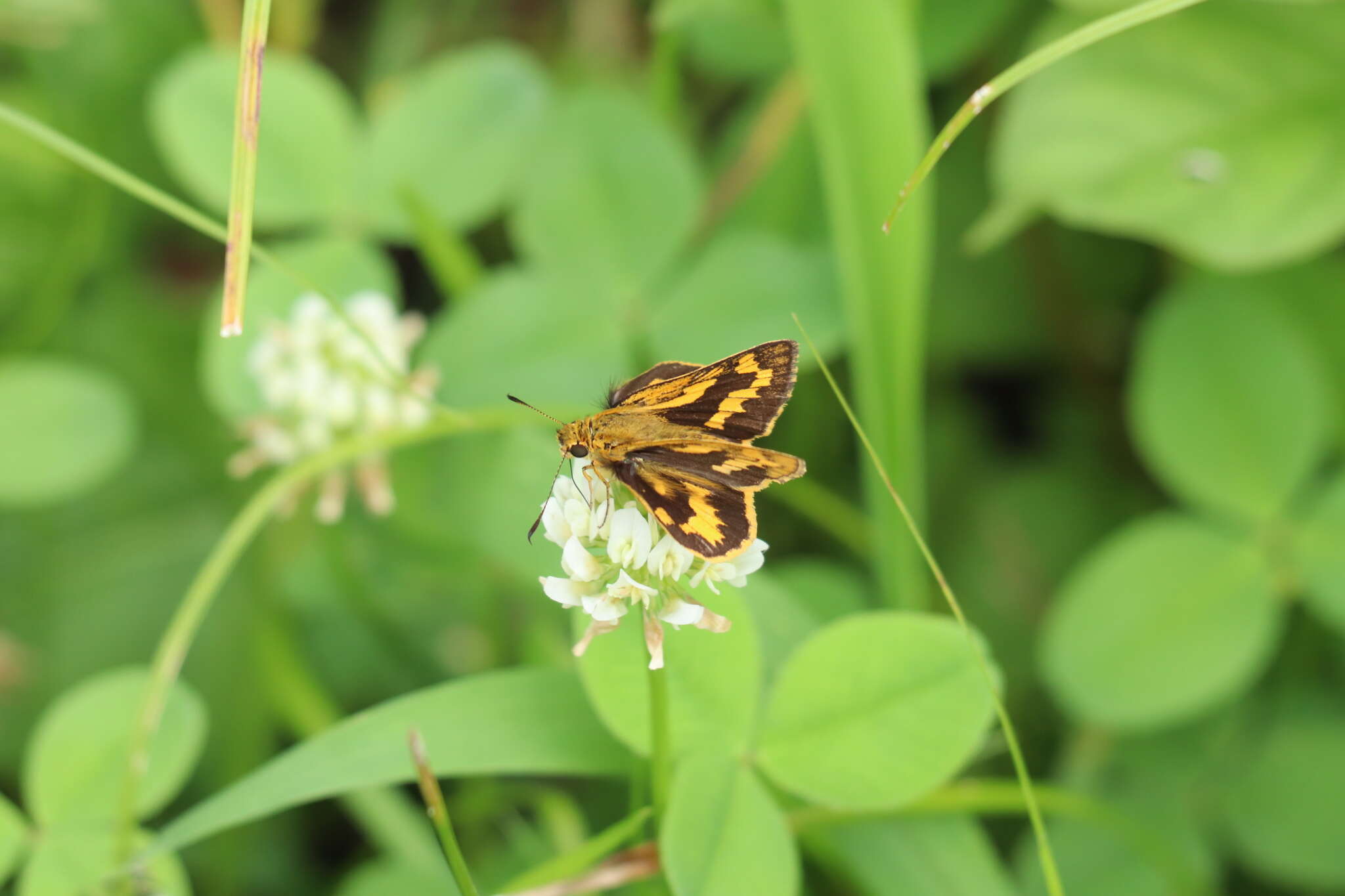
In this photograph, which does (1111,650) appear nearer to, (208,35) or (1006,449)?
(1006,449)

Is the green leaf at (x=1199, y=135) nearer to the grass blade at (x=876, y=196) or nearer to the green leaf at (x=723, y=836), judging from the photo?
the grass blade at (x=876, y=196)

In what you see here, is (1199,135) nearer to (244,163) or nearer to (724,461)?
(724,461)

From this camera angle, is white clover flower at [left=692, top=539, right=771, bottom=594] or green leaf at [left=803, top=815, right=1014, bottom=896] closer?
white clover flower at [left=692, top=539, right=771, bottom=594]

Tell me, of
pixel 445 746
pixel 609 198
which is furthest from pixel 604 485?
pixel 609 198

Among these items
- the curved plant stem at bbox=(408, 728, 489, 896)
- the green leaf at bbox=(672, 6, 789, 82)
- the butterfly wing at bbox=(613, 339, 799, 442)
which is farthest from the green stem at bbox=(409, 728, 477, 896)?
the green leaf at bbox=(672, 6, 789, 82)

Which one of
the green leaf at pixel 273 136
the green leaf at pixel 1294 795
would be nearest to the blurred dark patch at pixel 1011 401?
the green leaf at pixel 1294 795

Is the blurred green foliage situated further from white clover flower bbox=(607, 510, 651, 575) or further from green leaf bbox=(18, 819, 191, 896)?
white clover flower bbox=(607, 510, 651, 575)

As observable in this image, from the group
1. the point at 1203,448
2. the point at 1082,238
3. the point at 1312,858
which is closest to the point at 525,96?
the point at 1082,238
